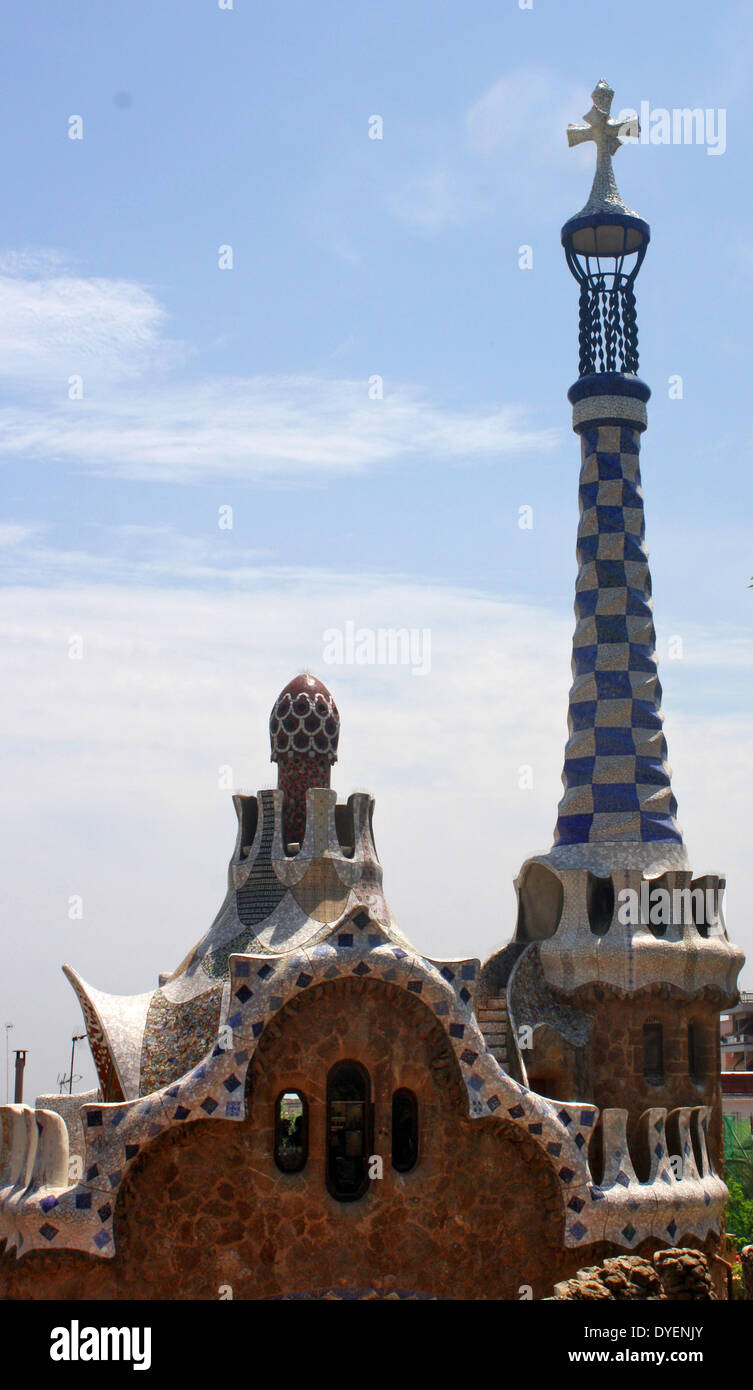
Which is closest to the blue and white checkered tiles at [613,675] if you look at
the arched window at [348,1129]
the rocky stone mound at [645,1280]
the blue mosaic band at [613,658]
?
the blue mosaic band at [613,658]

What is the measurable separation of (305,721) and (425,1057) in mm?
4458

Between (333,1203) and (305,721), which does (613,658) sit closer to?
(305,721)

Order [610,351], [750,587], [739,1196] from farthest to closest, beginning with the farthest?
[739,1196] → [610,351] → [750,587]

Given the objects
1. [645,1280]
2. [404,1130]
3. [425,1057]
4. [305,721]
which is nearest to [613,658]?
[305,721]

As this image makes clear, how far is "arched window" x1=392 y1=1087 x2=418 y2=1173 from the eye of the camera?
1423cm

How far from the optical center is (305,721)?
1750cm

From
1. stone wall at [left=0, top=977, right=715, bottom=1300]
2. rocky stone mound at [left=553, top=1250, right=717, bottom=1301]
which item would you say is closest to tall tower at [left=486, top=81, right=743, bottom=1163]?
stone wall at [left=0, top=977, right=715, bottom=1300]

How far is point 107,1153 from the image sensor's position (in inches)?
531

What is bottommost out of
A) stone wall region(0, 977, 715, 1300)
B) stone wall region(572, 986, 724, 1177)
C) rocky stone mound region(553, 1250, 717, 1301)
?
rocky stone mound region(553, 1250, 717, 1301)

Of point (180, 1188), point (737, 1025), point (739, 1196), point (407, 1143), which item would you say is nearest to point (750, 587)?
point (407, 1143)

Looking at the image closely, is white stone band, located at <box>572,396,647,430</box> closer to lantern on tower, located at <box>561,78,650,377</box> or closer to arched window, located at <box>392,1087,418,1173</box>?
lantern on tower, located at <box>561,78,650,377</box>

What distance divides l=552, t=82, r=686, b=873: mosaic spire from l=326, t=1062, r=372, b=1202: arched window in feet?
15.0
